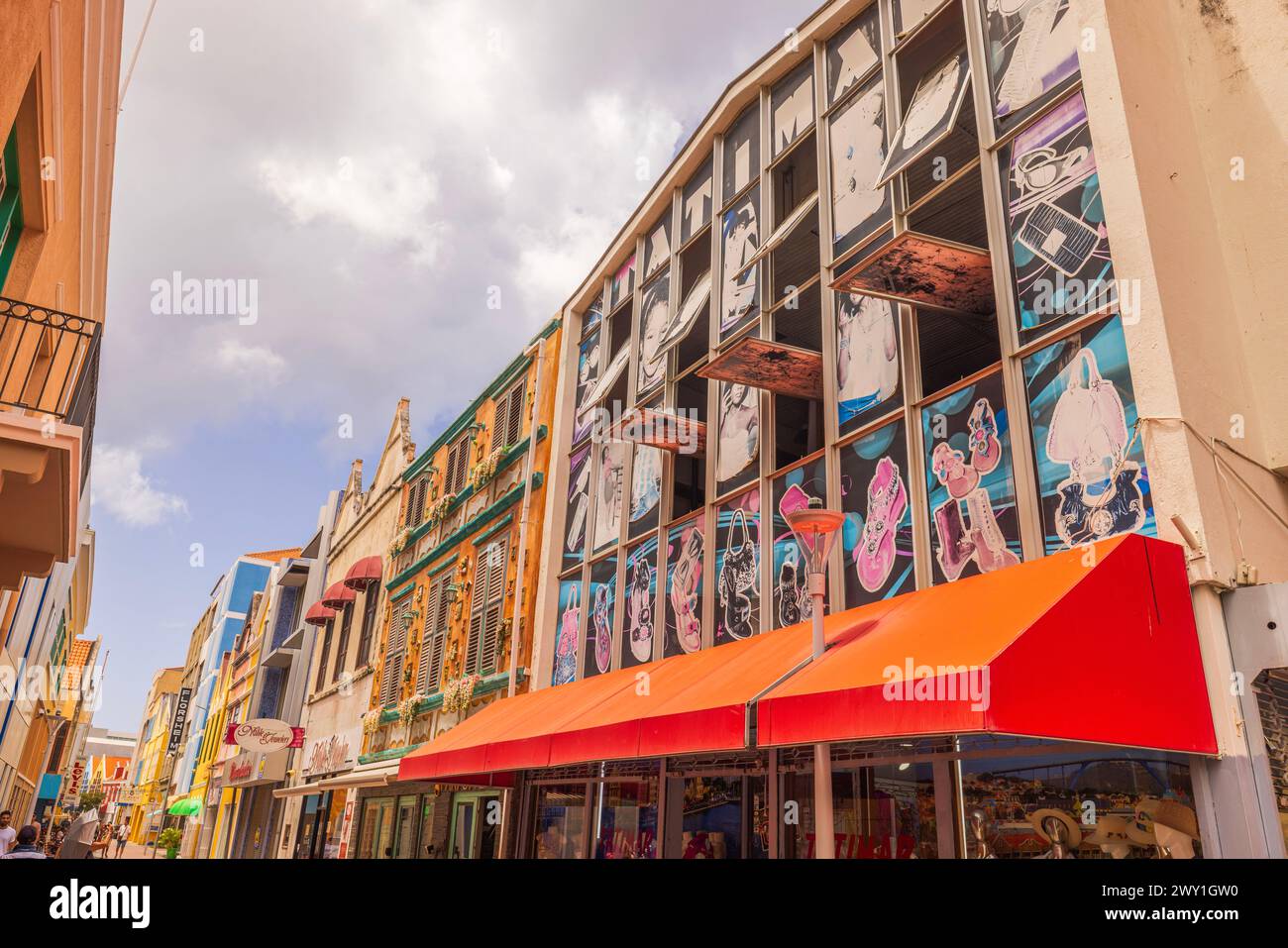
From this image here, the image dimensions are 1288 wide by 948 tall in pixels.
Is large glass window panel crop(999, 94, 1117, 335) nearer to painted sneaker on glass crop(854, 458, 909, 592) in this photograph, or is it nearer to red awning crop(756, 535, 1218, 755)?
painted sneaker on glass crop(854, 458, 909, 592)

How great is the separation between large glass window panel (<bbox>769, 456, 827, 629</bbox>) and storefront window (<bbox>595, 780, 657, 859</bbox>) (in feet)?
9.89

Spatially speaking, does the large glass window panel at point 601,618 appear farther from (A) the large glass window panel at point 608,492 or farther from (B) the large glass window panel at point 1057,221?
(B) the large glass window panel at point 1057,221

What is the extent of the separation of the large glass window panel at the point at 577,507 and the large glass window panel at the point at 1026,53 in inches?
324

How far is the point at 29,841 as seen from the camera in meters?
9.46

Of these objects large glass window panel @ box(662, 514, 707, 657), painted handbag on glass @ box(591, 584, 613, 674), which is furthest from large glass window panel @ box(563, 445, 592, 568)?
large glass window panel @ box(662, 514, 707, 657)

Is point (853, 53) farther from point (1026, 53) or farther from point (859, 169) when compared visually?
point (1026, 53)

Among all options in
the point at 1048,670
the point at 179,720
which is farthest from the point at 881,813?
the point at 179,720

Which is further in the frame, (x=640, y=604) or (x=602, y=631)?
(x=602, y=631)

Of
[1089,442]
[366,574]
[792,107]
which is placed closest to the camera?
[1089,442]

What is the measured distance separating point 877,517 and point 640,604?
4.42 metres

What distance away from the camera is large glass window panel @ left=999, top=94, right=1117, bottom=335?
6.67 meters

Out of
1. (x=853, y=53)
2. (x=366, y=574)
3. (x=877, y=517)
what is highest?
(x=853, y=53)

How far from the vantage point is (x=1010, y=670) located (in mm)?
4676

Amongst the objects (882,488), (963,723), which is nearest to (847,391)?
(882,488)
